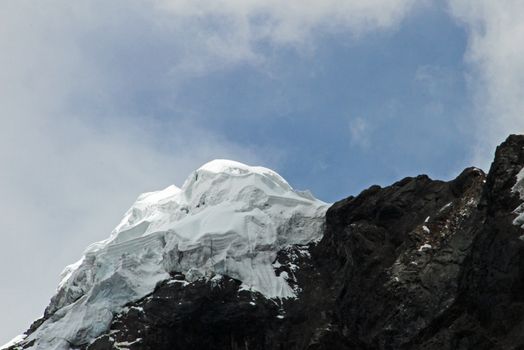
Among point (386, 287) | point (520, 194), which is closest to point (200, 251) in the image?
point (386, 287)

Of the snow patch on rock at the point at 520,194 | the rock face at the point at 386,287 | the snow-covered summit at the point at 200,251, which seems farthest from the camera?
the snow-covered summit at the point at 200,251

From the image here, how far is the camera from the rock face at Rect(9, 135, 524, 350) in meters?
68.4

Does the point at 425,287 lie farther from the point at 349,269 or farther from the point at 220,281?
the point at 220,281

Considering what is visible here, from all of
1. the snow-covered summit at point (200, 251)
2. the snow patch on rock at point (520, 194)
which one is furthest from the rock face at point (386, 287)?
the snow-covered summit at point (200, 251)

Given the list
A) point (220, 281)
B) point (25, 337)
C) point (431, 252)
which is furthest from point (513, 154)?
point (25, 337)

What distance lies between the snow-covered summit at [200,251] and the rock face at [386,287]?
1.94m

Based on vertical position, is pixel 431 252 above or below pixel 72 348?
below

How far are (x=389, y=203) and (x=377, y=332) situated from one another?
18221 millimetres

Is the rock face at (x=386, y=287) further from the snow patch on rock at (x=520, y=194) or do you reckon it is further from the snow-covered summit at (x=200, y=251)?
the snow-covered summit at (x=200, y=251)

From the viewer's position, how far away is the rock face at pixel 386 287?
68375 mm

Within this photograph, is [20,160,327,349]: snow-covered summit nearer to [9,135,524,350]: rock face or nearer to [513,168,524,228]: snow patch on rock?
[9,135,524,350]: rock face

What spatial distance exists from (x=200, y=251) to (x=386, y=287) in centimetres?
3031

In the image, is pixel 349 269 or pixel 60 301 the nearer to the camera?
pixel 349 269

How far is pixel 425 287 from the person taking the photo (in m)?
77.3
